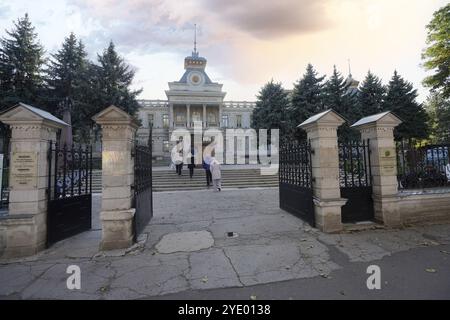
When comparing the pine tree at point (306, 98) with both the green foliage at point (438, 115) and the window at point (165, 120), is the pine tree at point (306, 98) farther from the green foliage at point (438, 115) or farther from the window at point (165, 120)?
the window at point (165, 120)

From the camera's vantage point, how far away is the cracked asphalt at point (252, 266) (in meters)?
3.26

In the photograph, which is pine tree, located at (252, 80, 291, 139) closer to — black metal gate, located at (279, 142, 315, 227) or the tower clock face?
the tower clock face

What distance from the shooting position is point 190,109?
46.2m

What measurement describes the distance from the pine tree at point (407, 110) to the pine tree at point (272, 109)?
1188cm

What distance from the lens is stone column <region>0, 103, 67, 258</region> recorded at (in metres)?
4.67

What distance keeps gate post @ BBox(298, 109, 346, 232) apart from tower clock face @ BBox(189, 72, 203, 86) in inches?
1709

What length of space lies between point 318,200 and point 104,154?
4852 millimetres

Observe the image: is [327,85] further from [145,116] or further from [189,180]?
[145,116]

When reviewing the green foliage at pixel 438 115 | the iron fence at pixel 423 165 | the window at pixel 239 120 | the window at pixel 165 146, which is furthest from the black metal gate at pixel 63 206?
the window at pixel 239 120

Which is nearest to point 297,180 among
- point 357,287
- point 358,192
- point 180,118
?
point 358,192

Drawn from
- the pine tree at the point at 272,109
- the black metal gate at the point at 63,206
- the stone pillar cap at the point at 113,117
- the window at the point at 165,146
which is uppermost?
the pine tree at the point at 272,109

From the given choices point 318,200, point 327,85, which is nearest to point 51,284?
point 318,200

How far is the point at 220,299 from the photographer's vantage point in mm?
3115

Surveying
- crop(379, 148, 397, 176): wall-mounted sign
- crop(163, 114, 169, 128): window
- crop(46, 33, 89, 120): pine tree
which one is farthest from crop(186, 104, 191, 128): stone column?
crop(379, 148, 397, 176): wall-mounted sign
